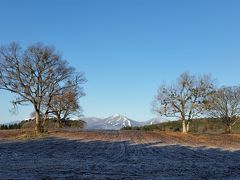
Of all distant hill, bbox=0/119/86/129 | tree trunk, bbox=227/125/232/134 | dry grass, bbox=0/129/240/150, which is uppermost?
distant hill, bbox=0/119/86/129

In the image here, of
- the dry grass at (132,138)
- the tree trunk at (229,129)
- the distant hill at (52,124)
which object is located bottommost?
the dry grass at (132,138)

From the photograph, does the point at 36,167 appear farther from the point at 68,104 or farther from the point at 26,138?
the point at 68,104

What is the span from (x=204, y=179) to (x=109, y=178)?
416 cm

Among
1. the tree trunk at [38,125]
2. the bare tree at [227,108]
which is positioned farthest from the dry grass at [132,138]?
the bare tree at [227,108]

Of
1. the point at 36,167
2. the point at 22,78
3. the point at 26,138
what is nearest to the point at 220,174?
the point at 36,167

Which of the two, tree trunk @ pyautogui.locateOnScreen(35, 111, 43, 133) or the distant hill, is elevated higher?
the distant hill

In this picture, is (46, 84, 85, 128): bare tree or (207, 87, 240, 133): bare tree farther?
(207, 87, 240, 133): bare tree

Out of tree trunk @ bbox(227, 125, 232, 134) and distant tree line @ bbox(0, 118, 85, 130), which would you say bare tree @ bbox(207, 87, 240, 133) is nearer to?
tree trunk @ bbox(227, 125, 232, 134)

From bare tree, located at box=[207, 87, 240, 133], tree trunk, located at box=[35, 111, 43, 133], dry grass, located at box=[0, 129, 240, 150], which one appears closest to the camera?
dry grass, located at box=[0, 129, 240, 150]

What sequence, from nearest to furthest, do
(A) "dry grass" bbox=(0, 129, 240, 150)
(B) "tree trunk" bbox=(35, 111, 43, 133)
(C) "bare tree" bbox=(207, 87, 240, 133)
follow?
1. (A) "dry grass" bbox=(0, 129, 240, 150)
2. (B) "tree trunk" bbox=(35, 111, 43, 133)
3. (C) "bare tree" bbox=(207, 87, 240, 133)

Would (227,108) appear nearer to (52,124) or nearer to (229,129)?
(229,129)

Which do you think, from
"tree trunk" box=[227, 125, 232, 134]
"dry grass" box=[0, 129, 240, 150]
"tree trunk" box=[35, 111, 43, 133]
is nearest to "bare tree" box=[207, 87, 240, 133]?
"tree trunk" box=[227, 125, 232, 134]

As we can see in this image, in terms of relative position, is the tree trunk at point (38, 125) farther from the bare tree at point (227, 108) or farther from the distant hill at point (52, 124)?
the bare tree at point (227, 108)

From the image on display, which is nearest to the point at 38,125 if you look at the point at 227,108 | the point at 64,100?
the point at 64,100
